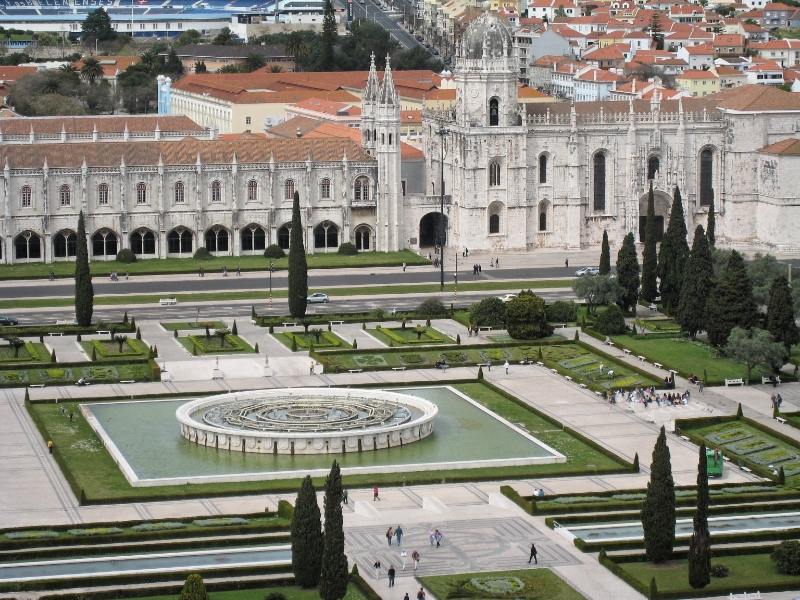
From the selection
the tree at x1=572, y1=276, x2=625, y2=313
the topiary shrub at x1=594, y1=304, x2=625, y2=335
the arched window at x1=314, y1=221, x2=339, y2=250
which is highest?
the arched window at x1=314, y1=221, x2=339, y2=250

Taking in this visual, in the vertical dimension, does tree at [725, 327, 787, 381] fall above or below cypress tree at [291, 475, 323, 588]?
above

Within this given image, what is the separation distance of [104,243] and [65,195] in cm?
421

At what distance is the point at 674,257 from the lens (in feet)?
356

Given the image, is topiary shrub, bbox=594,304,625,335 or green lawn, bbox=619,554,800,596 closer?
green lawn, bbox=619,554,800,596

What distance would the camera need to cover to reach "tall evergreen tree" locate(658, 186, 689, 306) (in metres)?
108

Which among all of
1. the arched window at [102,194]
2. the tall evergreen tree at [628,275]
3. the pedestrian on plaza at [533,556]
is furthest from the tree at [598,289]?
the pedestrian on plaza at [533,556]

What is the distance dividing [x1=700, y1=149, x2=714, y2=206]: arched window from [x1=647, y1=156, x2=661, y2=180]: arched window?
11.0 feet

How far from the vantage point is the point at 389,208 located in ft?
438

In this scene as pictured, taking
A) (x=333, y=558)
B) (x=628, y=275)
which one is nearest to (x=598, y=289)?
(x=628, y=275)

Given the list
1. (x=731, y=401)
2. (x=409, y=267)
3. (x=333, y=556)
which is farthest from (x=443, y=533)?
(x=409, y=267)

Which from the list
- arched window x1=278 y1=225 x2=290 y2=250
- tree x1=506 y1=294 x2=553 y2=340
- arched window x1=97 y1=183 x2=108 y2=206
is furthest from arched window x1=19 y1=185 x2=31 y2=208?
tree x1=506 y1=294 x2=553 y2=340

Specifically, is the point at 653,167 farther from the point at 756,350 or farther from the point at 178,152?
the point at 756,350

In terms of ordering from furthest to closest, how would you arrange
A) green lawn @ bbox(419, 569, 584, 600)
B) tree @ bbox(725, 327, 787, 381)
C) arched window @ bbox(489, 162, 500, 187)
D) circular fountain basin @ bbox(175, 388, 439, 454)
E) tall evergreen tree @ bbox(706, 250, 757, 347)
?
arched window @ bbox(489, 162, 500, 187)
tall evergreen tree @ bbox(706, 250, 757, 347)
tree @ bbox(725, 327, 787, 381)
circular fountain basin @ bbox(175, 388, 439, 454)
green lawn @ bbox(419, 569, 584, 600)

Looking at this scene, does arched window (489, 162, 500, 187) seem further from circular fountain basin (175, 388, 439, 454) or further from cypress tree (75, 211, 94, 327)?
circular fountain basin (175, 388, 439, 454)
